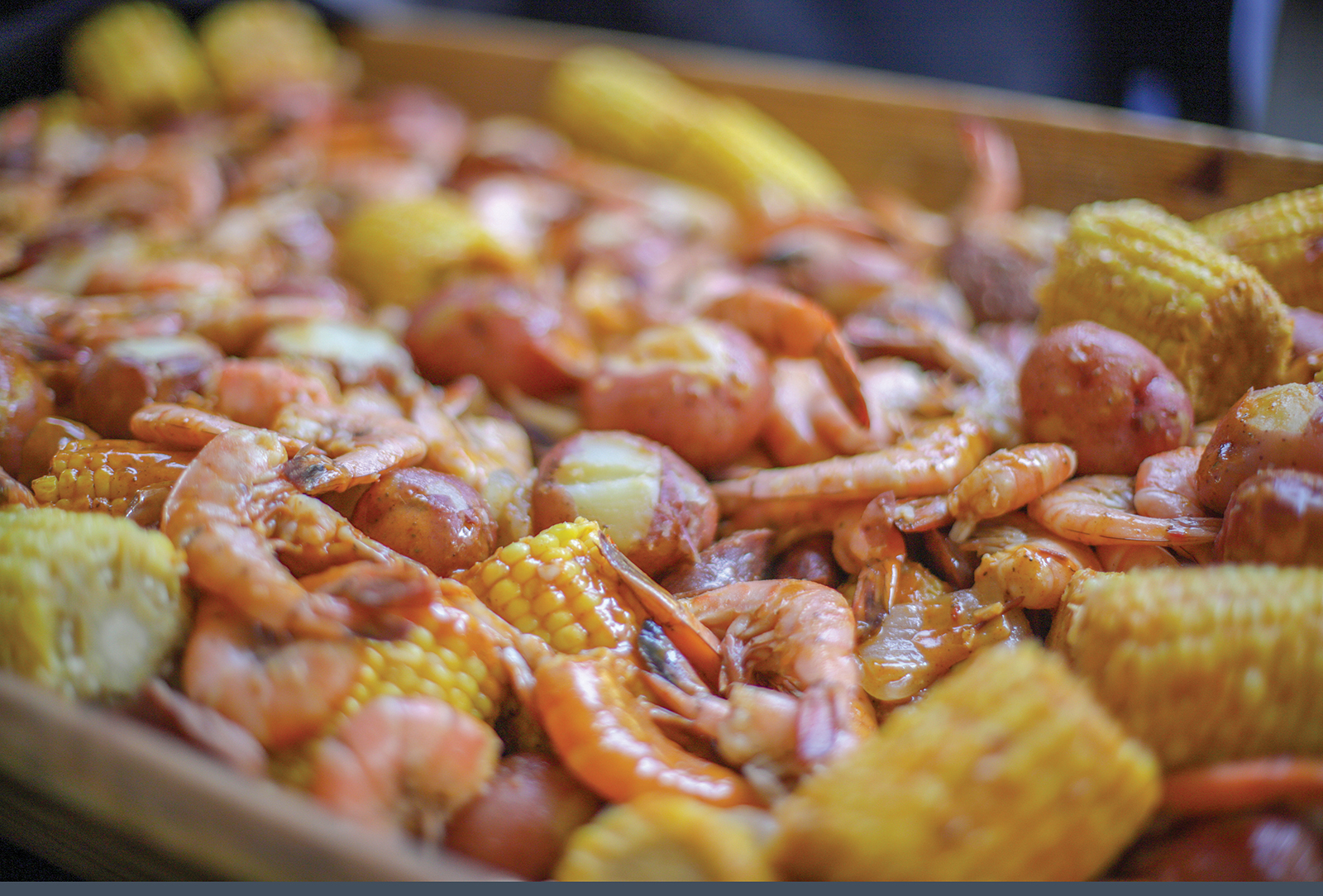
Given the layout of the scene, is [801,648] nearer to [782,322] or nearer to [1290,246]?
[782,322]

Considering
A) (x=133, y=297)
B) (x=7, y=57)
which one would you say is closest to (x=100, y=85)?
(x=7, y=57)

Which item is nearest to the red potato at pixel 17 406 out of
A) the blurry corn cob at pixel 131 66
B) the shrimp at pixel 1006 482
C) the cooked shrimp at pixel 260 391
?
the cooked shrimp at pixel 260 391

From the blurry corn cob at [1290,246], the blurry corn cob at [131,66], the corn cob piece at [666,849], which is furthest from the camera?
the blurry corn cob at [131,66]

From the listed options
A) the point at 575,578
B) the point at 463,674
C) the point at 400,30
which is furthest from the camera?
the point at 400,30

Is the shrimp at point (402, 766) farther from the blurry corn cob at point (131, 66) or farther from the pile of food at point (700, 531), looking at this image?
the blurry corn cob at point (131, 66)

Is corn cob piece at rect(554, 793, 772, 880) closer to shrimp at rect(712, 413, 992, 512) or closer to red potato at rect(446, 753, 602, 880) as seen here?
red potato at rect(446, 753, 602, 880)

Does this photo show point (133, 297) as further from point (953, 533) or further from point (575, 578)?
point (953, 533)

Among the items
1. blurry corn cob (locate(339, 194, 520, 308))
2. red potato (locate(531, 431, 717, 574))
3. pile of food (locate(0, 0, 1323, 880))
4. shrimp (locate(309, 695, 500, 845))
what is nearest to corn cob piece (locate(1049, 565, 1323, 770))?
pile of food (locate(0, 0, 1323, 880))
